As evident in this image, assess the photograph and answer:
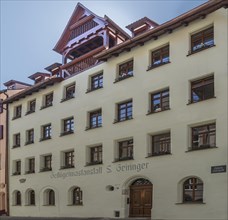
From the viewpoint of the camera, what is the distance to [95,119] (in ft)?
102

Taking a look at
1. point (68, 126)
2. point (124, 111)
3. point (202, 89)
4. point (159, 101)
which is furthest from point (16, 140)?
point (202, 89)

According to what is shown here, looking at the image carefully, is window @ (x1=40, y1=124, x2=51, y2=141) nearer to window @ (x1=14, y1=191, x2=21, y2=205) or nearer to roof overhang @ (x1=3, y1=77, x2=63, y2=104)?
roof overhang @ (x1=3, y1=77, x2=63, y2=104)

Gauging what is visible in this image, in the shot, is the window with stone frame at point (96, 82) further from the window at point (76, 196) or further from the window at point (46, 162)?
the window at point (76, 196)

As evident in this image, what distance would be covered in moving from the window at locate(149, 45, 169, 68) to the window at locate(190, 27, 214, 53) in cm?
200

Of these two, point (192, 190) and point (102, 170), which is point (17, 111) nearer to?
point (102, 170)

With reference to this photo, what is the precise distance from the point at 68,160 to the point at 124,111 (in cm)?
711

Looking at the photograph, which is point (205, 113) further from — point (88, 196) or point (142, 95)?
point (88, 196)

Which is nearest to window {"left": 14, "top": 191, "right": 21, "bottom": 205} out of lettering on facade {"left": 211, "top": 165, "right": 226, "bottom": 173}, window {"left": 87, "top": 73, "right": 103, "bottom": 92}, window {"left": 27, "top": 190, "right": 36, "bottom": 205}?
window {"left": 27, "top": 190, "right": 36, "bottom": 205}

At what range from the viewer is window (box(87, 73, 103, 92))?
31.3m

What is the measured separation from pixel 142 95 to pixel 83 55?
318 inches

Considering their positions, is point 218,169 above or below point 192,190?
above

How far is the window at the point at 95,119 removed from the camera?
3076 centimetres

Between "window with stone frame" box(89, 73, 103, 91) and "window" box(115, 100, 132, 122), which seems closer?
"window" box(115, 100, 132, 122)

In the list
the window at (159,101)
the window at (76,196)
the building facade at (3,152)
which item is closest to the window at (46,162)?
the window at (76,196)
